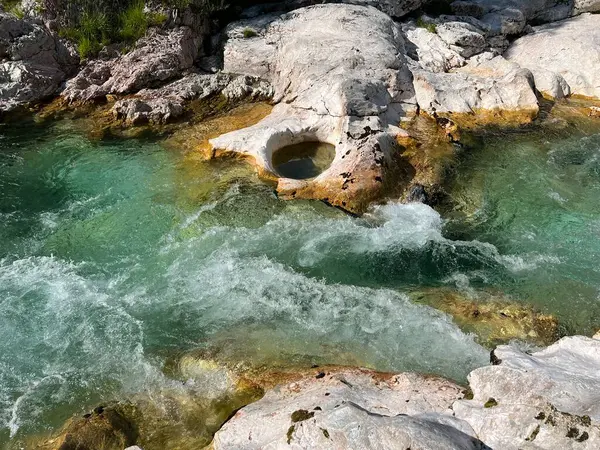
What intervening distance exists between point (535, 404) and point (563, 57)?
60.8ft

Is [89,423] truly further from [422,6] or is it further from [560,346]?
[422,6]

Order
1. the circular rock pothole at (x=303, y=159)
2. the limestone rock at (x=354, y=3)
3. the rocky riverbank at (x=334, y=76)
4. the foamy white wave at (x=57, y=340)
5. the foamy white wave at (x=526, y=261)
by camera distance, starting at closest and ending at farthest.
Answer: the foamy white wave at (x=57, y=340)
the foamy white wave at (x=526, y=261)
the rocky riverbank at (x=334, y=76)
the circular rock pothole at (x=303, y=159)
the limestone rock at (x=354, y=3)

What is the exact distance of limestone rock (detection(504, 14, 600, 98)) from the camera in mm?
19953

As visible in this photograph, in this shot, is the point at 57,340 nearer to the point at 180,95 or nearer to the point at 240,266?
the point at 240,266

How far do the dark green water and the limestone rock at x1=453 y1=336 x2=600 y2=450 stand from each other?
6.47ft

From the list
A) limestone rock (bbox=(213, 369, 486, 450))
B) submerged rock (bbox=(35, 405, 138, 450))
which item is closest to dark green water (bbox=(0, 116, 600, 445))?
submerged rock (bbox=(35, 405, 138, 450))

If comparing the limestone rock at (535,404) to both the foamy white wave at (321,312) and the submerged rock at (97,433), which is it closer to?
the foamy white wave at (321,312)

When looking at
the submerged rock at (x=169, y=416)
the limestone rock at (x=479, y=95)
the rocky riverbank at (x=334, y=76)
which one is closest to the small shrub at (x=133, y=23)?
the rocky riverbank at (x=334, y=76)

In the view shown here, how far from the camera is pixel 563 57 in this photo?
20.8 m

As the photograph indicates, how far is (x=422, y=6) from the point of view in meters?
24.0

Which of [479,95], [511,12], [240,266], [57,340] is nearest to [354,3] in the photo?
[511,12]

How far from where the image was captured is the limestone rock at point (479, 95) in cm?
1806

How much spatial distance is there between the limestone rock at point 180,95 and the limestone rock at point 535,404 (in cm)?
1436

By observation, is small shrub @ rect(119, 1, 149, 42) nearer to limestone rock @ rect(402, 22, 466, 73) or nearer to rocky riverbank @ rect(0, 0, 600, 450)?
rocky riverbank @ rect(0, 0, 600, 450)
